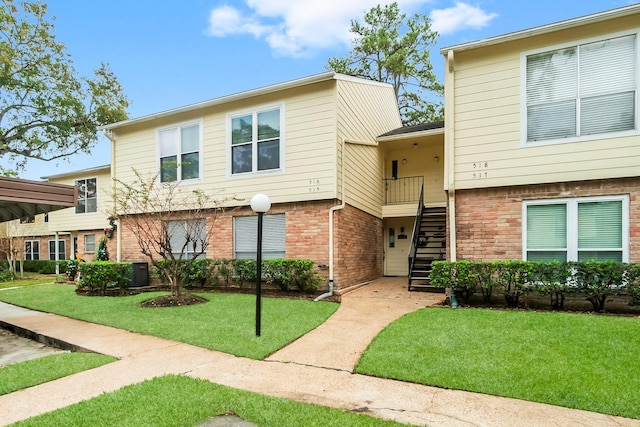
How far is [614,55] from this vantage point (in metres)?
7.29

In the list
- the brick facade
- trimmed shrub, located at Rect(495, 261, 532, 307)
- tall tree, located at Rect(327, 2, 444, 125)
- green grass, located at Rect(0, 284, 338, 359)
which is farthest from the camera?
tall tree, located at Rect(327, 2, 444, 125)

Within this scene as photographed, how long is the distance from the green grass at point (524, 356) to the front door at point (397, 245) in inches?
274

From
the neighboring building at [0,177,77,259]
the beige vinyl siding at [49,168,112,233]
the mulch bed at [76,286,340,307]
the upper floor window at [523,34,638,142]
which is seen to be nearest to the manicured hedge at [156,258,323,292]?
the mulch bed at [76,286,340,307]

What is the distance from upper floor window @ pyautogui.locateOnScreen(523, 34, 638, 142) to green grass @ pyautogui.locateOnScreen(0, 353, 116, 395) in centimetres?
869

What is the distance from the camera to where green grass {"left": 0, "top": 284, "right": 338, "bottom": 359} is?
18.3 feet

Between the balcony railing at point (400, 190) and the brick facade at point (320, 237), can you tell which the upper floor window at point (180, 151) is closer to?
the brick facade at point (320, 237)

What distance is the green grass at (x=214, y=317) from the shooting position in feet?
18.3

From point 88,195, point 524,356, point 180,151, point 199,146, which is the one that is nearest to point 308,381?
point 524,356

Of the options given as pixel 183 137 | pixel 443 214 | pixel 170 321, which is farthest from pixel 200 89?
pixel 170 321

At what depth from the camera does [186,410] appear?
10.9 feet

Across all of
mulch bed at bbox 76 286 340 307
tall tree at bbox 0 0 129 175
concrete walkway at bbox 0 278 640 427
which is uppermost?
tall tree at bbox 0 0 129 175

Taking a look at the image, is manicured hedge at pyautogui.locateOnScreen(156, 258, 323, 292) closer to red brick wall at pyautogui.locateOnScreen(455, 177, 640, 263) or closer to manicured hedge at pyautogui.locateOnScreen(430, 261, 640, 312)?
manicured hedge at pyautogui.locateOnScreen(430, 261, 640, 312)

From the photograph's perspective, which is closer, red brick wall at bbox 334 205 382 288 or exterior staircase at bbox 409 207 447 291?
red brick wall at bbox 334 205 382 288

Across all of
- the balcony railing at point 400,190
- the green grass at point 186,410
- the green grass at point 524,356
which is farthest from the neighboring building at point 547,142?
the green grass at point 186,410
